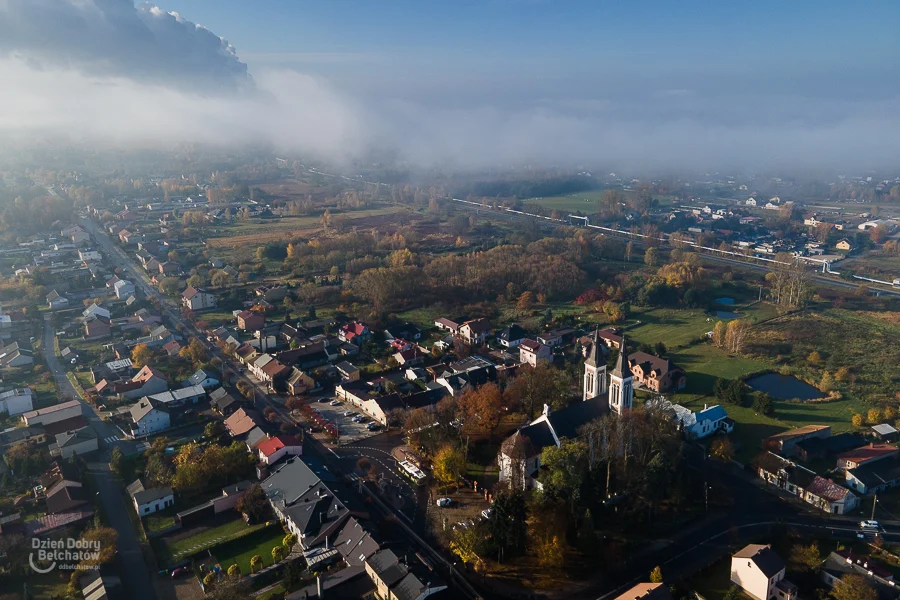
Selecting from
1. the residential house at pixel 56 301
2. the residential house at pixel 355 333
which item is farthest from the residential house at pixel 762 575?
the residential house at pixel 56 301

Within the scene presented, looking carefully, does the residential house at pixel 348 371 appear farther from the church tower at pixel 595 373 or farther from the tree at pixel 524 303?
the tree at pixel 524 303

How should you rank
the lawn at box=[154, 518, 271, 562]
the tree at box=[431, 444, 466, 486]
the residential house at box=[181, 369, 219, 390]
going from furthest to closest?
1. the residential house at box=[181, 369, 219, 390]
2. the tree at box=[431, 444, 466, 486]
3. the lawn at box=[154, 518, 271, 562]

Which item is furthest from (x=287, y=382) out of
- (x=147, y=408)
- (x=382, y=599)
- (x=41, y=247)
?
(x=41, y=247)

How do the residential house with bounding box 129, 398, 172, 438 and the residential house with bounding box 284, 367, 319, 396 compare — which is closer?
the residential house with bounding box 129, 398, 172, 438

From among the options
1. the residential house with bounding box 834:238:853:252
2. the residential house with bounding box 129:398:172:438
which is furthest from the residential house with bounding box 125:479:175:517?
the residential house with bounding box 834:238:853:252

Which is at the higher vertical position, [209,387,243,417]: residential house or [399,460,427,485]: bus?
[209,387,243,417]: residential house

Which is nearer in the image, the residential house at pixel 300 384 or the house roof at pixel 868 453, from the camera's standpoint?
the house roof at pixel 868 453

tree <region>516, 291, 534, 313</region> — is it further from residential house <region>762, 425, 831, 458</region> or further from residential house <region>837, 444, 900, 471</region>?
residential house <region>837, 444, 900, 471</region>
